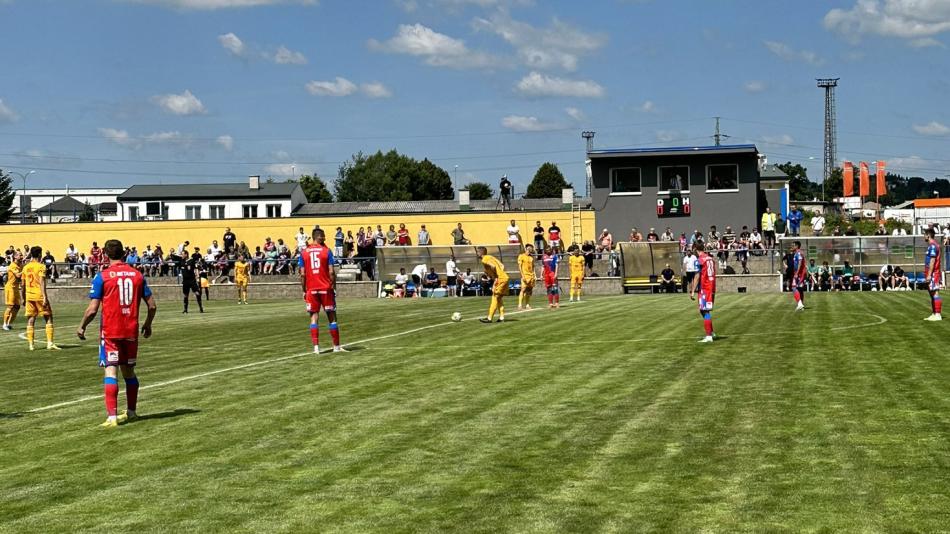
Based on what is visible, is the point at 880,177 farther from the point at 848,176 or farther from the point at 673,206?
the point at 673,206

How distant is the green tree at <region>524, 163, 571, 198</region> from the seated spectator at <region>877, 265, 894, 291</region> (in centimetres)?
11090

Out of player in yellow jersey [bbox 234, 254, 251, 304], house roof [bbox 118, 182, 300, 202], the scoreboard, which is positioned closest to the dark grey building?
the scoreboard

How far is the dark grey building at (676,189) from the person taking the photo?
61.0 metres

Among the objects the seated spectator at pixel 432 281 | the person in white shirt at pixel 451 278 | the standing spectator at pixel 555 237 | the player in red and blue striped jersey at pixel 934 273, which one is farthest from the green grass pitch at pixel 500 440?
the standing spectator at pixel 555 237

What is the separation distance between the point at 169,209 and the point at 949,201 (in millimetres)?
96907

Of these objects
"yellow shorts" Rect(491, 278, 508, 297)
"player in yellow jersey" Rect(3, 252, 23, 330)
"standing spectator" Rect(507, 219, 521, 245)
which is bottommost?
"yellow shorts" Rect(491, 278, 508, 297)

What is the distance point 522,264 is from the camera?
108 ft

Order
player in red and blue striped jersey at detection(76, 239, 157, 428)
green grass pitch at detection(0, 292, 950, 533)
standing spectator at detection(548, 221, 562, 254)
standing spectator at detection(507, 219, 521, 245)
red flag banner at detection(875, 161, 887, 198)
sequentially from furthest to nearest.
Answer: red flag banner at detection(875, 161, 887, 198) → standing spectator at detection(548, 221, 562, 254) → standing spectator at detection(507, 219, 521, 245) → player in red and blue striped jersey at detection(76, 239, 157, 428) → green grass pitch at detection(0, 292, 950, 533)

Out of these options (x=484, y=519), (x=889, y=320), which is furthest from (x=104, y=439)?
(x=889, y=320)

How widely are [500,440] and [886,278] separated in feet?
136

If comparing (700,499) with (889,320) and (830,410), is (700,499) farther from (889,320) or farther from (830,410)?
(889,320)

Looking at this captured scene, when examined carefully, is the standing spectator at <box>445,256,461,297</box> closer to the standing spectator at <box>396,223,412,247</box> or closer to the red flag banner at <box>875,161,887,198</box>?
the standing spectator at <box>396,223,412,247</box>

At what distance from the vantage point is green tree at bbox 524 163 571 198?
160250 mm

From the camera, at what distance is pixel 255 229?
65875 mm
